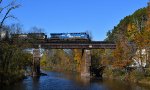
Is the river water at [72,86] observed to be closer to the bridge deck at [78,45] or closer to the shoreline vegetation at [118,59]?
the shoreline vegetation at [118,59]

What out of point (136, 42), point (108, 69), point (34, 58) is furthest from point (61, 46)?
point (136, 42)

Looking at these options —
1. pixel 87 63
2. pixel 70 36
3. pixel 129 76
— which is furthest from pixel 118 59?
pixel 70 36

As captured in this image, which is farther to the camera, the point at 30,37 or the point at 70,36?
the point at 70,36

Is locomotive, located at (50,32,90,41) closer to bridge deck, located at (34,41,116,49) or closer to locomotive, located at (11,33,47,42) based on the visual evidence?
locomotive, located at (11,33,47,42)

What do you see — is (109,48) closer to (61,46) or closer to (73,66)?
(61,46)

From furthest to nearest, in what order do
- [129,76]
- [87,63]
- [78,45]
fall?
[78,45]
[87,63]
[129,76]

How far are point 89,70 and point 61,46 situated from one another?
10.1 metres

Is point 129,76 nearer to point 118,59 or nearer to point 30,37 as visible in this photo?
point 118,59

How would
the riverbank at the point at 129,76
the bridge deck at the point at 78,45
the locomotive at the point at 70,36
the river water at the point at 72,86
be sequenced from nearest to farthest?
the river water at the point at 72,86 → the riverbank at the point at 129,76 → the bridge deck at the point at 78,45 → the locomotive at the point at 70,36

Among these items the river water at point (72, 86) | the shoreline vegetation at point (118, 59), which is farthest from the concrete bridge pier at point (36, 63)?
the river water at point (72, 86)

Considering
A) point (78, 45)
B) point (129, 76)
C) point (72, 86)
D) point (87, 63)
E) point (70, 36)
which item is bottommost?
point (72, 86)

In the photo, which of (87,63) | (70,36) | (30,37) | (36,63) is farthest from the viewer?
(70,36)

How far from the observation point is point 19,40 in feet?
235

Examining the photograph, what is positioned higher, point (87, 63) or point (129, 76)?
point (87, 63)
